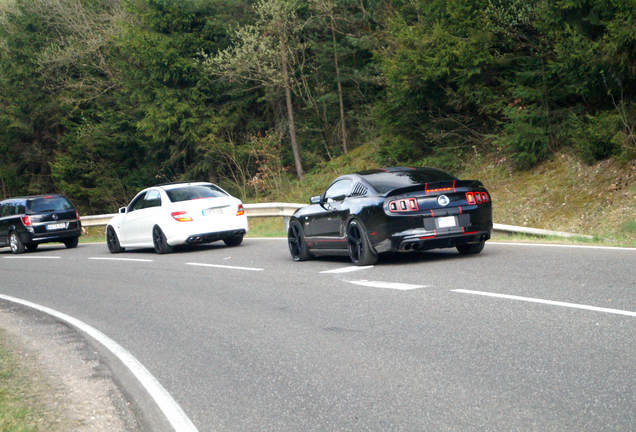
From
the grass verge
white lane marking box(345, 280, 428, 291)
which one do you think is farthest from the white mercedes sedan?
the grass verge

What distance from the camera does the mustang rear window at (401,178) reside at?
11453mm

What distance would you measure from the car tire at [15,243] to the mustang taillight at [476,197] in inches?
696

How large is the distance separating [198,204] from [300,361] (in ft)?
37.1

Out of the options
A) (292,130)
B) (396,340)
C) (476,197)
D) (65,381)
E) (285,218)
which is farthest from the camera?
(292,130)

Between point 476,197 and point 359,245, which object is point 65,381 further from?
point 476,197

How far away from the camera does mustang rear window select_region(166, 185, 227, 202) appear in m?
17.5

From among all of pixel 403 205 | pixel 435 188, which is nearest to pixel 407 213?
pixel 403 205

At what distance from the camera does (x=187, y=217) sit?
672 inches

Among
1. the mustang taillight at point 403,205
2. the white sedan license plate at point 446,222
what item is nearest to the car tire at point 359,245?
the mustang taillight at point 403,205

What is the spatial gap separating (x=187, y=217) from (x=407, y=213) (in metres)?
7.40

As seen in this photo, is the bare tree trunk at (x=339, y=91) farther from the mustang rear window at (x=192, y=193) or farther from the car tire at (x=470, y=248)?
the car tire at (x=470, y=248)

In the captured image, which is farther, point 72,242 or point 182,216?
point 72,242

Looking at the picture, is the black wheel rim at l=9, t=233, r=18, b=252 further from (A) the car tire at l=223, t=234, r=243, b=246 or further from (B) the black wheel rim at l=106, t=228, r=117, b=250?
(A) the car tire at l=223, t=234, r=243, b=246

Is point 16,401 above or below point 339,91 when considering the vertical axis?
below
